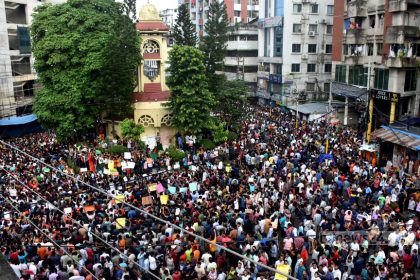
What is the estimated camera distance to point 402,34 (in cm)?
2634

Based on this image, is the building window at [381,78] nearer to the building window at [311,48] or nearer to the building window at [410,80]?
the building window at [410,80]

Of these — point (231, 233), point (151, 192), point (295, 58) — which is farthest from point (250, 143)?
point (295, 58)

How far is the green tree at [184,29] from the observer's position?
33.8m

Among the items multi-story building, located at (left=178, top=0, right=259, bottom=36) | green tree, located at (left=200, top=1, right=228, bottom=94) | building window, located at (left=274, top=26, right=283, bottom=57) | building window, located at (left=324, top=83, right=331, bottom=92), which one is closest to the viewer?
green tree, located at (left=200, top=1, right=228, bottom=94)

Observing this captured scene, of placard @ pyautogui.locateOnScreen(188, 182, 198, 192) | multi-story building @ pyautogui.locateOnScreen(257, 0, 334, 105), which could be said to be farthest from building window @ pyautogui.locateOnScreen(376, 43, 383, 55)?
placard @ pyautogui.locateOnScreen(188, 182, 198, 192)

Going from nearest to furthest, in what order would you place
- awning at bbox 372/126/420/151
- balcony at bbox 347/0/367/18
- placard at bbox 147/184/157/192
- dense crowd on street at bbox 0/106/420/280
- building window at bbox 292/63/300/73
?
dense crowd on street at bbox 0/106/420/280 → placard at bbox 147/184/157/192 → awning at bbox 372/126/420/151 → balcony at bbox 347/0/367/18 → building window at bbox 292/63/300/73

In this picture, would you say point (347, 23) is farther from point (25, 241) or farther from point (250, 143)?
point (25, 241)

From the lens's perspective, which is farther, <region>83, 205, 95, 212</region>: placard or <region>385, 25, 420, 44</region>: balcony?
<region>385, 25, 420, 44</region>: balcony

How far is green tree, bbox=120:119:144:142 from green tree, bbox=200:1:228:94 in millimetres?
6414

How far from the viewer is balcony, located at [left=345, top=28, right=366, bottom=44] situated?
102 feet

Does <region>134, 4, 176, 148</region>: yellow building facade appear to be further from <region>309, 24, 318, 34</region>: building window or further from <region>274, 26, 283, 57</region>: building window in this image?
<region>309, 24, 318, 34</region>: building window

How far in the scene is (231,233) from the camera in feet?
40.4

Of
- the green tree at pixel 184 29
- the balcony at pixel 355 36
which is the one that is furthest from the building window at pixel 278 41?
the green tree at pixel 184 29

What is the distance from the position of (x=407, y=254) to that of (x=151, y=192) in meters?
9.53
